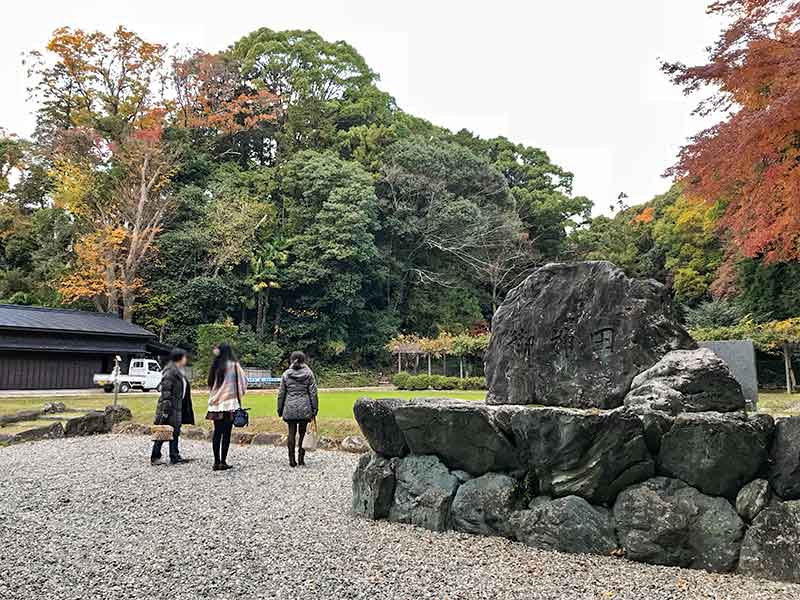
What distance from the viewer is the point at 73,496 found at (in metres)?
5.68

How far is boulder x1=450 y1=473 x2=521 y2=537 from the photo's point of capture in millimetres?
4148

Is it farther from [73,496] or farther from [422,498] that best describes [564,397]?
[73,496]

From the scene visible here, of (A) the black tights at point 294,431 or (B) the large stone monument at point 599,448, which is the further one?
(A) the black tights at point 294,431

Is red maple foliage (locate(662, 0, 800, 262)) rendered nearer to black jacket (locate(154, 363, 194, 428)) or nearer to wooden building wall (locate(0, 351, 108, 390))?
black jacket (locate(154, 363, 194, 428))

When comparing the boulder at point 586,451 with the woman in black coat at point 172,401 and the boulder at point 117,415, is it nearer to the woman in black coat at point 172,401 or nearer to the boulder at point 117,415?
the woman in black coat at point 172,401

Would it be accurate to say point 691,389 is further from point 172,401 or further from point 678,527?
point 172,401

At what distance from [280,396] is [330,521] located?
2.59 m

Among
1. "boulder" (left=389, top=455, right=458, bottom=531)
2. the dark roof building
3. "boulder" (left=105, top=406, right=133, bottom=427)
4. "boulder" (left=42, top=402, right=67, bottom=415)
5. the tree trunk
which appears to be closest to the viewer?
"boulder" (left=389, top=455, right=458, bottom=531)

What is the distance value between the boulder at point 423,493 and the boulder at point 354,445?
3625 millimetres

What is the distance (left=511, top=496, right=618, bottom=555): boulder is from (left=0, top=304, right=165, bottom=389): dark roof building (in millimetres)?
21592

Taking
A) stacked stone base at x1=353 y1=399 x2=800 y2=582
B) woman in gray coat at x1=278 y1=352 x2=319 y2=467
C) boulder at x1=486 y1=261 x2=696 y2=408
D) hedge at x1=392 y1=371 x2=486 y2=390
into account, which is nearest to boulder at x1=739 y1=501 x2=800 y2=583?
stacked stone base at x1=353 y1=399 x2=800 y2=582

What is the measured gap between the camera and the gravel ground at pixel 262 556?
3.15 metres

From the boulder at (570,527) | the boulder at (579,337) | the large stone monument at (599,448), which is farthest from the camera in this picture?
the boulder at (579,337)

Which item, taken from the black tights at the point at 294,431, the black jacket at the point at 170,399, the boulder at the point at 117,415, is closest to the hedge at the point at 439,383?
the boulder at the point at 117,415
